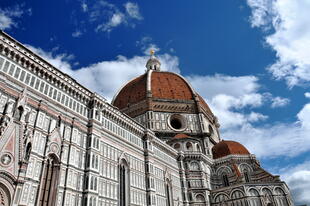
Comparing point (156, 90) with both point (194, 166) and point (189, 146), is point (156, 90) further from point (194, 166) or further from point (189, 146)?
point (194, 166)

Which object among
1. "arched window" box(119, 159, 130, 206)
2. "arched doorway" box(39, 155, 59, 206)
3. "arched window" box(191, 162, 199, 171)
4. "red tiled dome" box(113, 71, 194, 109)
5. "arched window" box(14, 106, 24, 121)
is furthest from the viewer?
"red tiled dome" box(113, 71, 194, 109)

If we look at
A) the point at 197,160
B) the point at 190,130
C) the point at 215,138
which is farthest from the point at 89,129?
the point at 215,138

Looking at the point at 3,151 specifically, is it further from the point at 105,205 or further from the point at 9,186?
the point at 105,205

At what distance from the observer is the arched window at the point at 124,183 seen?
28.7 meters

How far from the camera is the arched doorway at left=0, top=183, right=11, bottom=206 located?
57.7 feet

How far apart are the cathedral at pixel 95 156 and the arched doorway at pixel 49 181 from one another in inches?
→ 3.2

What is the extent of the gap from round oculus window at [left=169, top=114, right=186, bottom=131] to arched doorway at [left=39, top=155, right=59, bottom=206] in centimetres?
3657

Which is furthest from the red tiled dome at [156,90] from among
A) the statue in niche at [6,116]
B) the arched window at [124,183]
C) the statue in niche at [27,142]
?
the statue in niche at [6,116]

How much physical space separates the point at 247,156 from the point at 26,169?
141 ft

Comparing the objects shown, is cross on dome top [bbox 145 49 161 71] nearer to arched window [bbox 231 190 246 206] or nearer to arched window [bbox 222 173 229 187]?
arched window [bbox 222 173 229 187]

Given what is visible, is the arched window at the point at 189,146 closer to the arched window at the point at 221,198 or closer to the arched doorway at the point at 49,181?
the arched window at the point at 221,198

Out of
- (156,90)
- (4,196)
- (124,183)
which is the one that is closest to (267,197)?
(124,183)

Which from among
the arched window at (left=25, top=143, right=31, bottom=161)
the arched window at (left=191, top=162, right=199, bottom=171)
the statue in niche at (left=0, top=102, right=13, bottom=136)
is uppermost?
the arched window at (left=191, top=162, right=199, bottom=171)

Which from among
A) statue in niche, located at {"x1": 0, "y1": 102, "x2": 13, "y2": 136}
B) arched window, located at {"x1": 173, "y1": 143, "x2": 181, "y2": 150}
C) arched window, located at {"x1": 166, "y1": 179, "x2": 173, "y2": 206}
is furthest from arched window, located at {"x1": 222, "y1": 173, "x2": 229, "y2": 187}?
statue in niche, located at {"x1": 0, "y1": 102, "x2": 13, "y2": 136}
